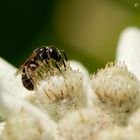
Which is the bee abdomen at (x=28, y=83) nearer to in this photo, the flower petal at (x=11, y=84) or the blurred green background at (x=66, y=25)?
the flower petal at (x=11, y=84)

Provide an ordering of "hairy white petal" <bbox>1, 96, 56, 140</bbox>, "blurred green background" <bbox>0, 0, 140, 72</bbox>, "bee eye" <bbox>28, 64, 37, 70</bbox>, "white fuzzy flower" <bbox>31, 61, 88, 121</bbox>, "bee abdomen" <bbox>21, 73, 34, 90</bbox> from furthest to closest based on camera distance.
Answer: "blurred green background" <bbox>0, 0, 140, 72</bbox>
"bee eye" <bbox>28, 64, 37, 70</bbox>
"bee abdomen" <bbox>21, 73, 34, 90</bbox>
"white fuzzy flower" <bbox>31, 61, 88, 121</bbox>
"hairy white petal" <bbox>1, 96, 56, 140</bbox>

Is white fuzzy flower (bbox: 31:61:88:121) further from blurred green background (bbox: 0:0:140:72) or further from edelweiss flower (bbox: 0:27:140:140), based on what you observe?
blurred green background (bbox: 0:0:140:72)

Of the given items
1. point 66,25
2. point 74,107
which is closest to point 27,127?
point 74,107

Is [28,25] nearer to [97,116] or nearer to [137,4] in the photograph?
[137,4]

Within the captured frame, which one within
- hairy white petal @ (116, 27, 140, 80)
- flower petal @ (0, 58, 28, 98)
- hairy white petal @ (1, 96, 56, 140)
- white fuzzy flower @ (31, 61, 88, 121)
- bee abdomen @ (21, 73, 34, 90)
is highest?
hairy white petal @ (116, 27, 140, 80)

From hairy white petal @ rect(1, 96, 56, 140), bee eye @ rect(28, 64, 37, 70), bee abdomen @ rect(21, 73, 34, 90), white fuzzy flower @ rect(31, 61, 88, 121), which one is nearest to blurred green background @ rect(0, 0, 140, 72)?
bee eye @ rect(28, 64, 37, 70)
